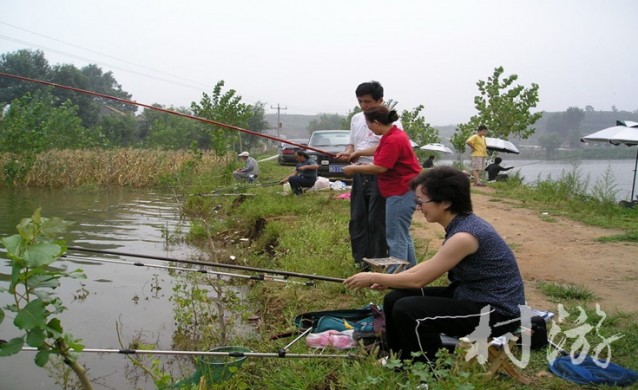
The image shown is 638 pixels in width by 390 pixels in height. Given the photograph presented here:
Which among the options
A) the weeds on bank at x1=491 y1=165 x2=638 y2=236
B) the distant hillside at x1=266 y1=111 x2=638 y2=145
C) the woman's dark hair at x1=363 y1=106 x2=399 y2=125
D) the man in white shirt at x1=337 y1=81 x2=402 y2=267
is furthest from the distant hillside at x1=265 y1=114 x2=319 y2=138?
the woman's dark hair at x1=363 y1=106 x2=399 y2=125

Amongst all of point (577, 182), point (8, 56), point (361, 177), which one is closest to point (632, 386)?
point (361, 177)

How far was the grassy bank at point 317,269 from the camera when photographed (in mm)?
3186

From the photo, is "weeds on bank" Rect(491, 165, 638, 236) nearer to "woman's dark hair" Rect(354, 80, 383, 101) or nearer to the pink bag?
"woman's dark hair" Rect(354, 80, 383, 101)

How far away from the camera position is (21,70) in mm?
49062

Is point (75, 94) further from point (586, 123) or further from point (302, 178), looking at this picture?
point (302, 178)

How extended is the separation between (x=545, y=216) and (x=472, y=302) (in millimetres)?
6558

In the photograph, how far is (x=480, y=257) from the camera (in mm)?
3133

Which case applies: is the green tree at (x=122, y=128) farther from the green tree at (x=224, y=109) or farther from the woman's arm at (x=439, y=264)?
the woman's arm at (x=439, y=264)

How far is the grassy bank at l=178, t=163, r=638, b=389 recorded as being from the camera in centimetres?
319

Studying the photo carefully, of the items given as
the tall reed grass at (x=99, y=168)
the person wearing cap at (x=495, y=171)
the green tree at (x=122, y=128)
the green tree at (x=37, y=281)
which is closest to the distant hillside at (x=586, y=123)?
the person wearing cap at (x=495, y=171)

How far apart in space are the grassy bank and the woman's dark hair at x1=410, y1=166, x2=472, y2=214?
2.80ft

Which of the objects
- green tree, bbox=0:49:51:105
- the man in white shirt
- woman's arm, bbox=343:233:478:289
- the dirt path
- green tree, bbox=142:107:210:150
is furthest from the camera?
green tree, bbox=0:49:51:105

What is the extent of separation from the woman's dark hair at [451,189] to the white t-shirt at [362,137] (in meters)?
2.20

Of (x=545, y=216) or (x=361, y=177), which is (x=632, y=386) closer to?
(x=361, y=177)
